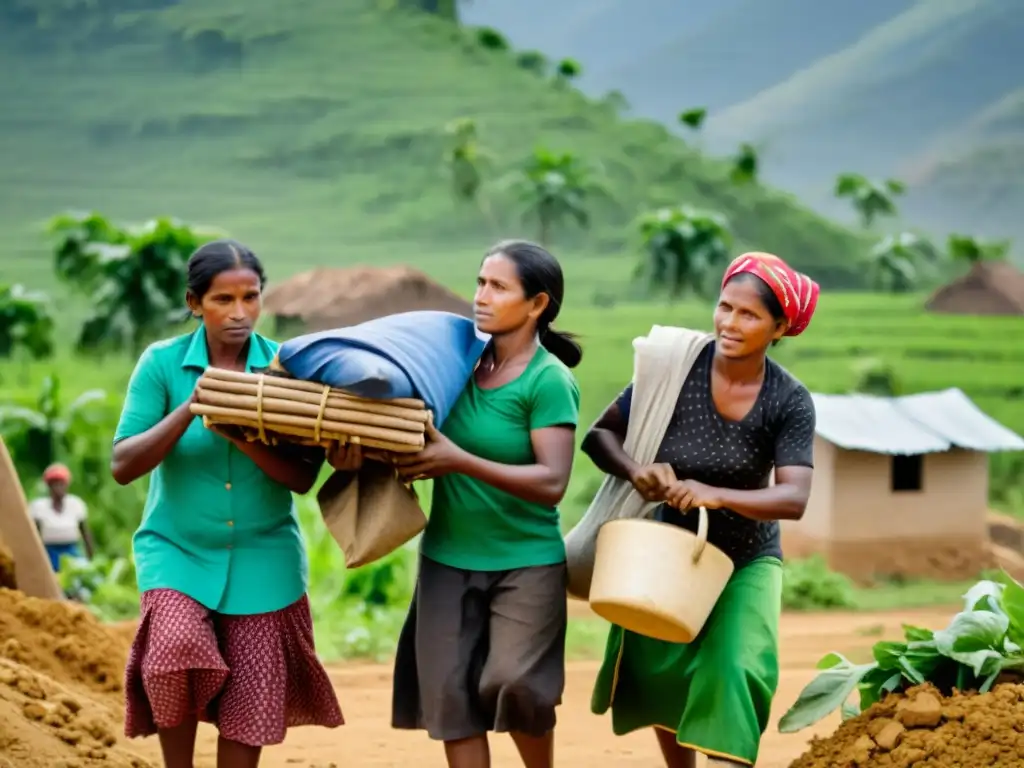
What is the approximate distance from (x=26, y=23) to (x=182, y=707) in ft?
92.6

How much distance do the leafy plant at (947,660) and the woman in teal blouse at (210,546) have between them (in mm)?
1360

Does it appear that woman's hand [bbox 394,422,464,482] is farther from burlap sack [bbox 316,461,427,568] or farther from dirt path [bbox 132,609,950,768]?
dirt path [bbox 132,609,950,768]

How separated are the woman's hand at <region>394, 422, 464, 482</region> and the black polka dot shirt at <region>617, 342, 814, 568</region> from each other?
622 millimetres

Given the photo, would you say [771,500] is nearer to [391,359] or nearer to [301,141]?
[391,359]

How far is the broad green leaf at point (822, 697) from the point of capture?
12.1ft

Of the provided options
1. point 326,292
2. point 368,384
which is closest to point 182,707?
point 368,384

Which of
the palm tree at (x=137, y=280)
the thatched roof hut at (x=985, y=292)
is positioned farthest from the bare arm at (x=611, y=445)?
the thatched roof hut at (x=985, y=292)

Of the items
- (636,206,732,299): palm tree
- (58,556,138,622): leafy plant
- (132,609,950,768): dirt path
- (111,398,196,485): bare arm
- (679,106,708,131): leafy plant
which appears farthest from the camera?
(679,106,708,131): leafy plant

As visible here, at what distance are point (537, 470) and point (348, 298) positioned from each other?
12652mm

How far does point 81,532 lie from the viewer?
945 centimetres

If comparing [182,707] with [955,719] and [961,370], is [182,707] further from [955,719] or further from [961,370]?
[961,370]

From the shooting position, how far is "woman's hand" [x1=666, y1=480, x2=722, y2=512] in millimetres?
3496

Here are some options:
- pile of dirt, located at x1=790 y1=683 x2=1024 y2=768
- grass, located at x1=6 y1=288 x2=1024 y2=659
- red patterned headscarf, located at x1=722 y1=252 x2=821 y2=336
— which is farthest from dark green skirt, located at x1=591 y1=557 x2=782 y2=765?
grass, located at x1=6 y1=288 x2=1024 y2=659

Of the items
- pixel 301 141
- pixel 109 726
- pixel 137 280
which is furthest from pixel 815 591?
pixel 301 141
